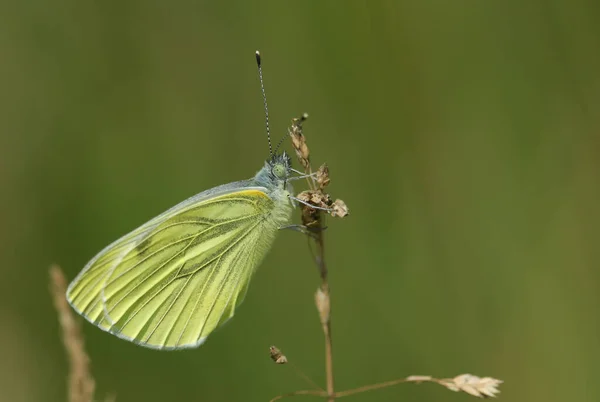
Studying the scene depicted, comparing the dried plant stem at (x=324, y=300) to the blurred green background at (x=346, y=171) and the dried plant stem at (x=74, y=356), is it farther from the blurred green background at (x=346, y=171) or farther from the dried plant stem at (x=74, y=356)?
the blurred green background at (x=346, y=171)

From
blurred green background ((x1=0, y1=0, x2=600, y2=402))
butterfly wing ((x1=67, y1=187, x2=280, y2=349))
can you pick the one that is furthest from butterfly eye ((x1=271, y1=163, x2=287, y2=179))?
blurred green background ((x1=0, y1=0, x2=600, y2=402))

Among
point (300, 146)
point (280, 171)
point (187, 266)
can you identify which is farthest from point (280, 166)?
point (300, 146)

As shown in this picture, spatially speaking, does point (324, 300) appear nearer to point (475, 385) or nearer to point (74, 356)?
point (475, 385)

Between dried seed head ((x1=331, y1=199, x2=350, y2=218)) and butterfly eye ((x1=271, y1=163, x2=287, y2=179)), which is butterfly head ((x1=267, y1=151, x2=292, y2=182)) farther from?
dried seed head ((x1=331, y1=199, x2=350, y2=218))

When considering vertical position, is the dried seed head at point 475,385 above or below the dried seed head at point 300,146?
below

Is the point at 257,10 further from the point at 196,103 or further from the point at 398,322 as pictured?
the point at 398,322

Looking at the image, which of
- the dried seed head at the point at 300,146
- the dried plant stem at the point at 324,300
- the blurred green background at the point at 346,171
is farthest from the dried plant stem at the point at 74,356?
the blurred green background at the point at 346,171

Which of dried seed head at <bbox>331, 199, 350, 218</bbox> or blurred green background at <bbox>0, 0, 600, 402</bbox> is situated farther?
blurred green background at <bbox>0, 0, 600, 402</bbox>
